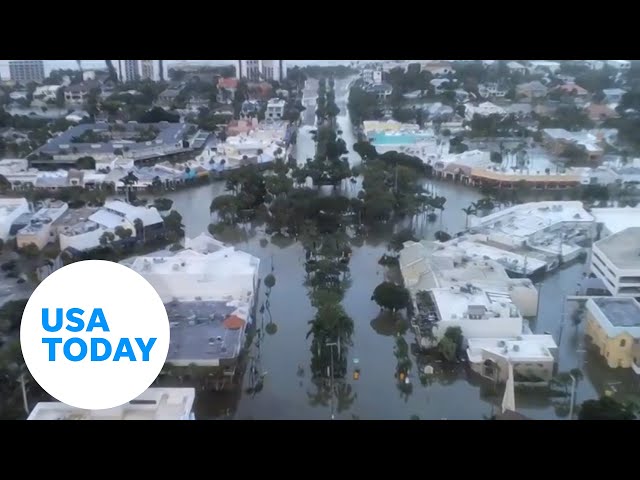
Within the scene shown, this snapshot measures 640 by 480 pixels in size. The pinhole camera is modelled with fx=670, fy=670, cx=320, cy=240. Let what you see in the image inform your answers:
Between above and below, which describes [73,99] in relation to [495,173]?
above

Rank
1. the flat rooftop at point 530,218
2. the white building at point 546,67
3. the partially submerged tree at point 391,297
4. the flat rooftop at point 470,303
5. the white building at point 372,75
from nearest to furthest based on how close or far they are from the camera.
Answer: the flat rooftop at point 470,303
the partially submerged tree at point 391,297
the flat rooftop at point 530,218
the white building at point 546,67
the white building at point 372,75

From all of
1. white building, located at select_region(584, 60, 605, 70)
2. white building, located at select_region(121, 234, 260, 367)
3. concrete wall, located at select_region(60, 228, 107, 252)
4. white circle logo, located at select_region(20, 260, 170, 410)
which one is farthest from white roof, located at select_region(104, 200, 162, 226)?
white building, located at select_region(584, 60, 605, 70)

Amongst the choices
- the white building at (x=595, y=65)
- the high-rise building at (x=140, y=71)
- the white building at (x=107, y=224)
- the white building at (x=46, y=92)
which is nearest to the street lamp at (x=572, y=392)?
the white building at (x=107, y=224)

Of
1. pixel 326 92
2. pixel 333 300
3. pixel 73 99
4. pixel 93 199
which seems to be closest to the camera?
pixel 333 300

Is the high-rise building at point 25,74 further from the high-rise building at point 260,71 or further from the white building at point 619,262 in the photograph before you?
the white building at point 619,262

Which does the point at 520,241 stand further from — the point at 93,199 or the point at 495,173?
the point at 93,199

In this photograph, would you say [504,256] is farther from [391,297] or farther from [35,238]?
[35,238]

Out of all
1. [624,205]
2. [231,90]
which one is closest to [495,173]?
[624,205]
